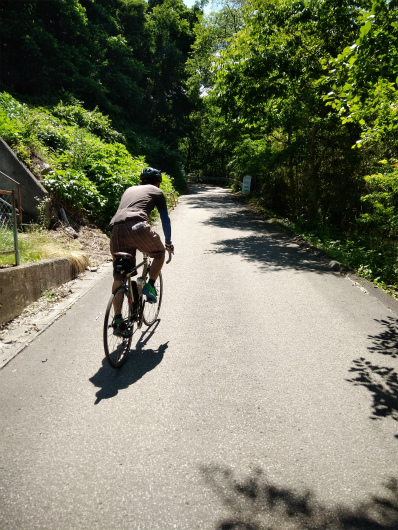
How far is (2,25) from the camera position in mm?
18141

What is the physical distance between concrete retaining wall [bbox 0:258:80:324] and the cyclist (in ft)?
5.46

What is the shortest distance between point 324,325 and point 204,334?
5.74ft

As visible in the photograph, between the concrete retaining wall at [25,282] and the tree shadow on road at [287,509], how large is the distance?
3.59 meters

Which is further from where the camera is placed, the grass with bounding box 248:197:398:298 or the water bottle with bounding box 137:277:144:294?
the grass with bounding box 248:197:398:298

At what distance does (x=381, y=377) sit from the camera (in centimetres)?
387

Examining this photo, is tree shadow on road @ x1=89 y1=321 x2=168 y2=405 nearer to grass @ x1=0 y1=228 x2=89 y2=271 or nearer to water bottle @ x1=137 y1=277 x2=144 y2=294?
water bottle @ x1=137 y1=277 x2=144 y2=294

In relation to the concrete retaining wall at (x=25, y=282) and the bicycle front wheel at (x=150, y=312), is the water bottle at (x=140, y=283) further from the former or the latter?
the concrete retaining wall at (x=25, y=282)

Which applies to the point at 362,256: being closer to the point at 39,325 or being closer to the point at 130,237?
the point at 130,237

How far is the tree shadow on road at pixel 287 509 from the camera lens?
216 cm

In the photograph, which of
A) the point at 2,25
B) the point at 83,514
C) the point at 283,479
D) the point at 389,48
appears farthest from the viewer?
the point at 2,25

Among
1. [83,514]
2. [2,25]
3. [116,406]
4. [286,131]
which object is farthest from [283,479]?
[2,25]

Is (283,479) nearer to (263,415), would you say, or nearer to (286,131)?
(263,415)

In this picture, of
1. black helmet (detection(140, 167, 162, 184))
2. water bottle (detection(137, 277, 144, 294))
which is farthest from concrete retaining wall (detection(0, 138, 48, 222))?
water bottle (detection(137, 277, 144, 294))

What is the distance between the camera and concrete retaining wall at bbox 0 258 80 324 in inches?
189
